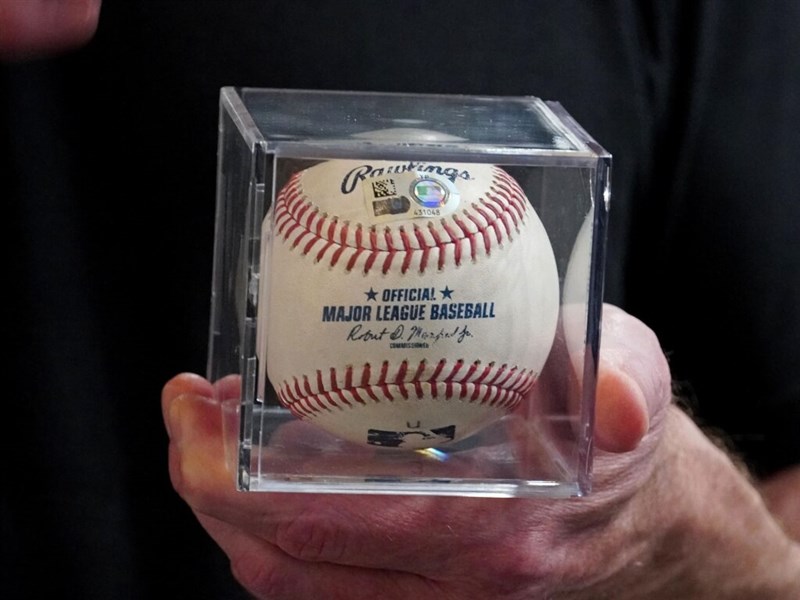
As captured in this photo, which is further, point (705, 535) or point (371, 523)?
point (705, 535)

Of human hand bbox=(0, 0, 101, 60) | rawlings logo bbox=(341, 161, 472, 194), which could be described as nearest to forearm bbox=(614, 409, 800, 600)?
rawlings logo bbox=(341, 161, 472, 194)

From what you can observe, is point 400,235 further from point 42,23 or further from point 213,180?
point 213,180

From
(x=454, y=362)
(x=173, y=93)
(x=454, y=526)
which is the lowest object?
(x=454, y=526)

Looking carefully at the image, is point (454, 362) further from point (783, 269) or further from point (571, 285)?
point (783, 269)

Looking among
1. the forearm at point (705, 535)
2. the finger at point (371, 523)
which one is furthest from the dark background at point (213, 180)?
the finger at point (371, 523)

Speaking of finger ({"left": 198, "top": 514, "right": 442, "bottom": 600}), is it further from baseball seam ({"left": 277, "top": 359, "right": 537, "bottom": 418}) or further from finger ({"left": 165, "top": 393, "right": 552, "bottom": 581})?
baseball seam ({"left": 277, "top": 359, "right": 537, "bottom": 418})

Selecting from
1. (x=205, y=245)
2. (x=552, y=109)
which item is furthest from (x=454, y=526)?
(x=205, y=245)

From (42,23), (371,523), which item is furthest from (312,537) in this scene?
(42,23)
